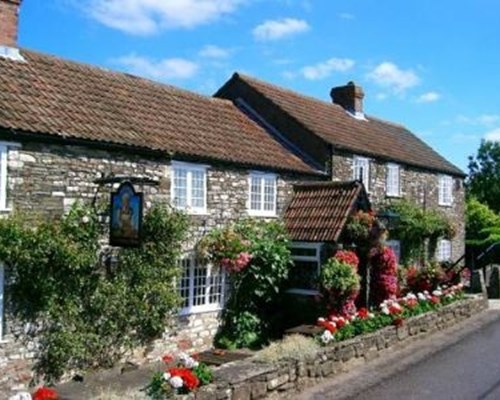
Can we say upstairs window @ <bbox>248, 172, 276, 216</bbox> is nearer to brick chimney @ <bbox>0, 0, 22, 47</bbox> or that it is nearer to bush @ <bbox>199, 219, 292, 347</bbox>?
bush @ <bbox>199, 219, 292, 347</bbox>

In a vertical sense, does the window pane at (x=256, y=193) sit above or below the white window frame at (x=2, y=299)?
above

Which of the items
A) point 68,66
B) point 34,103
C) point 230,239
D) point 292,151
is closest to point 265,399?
point 230,239

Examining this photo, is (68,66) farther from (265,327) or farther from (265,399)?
(265,399)

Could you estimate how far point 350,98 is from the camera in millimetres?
28969

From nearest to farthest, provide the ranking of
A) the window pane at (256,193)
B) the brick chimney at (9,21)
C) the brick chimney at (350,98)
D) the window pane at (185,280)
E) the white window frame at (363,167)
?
the brick chimney at (9,21) < the window pane at (185,280) < the window pane at (256,193) < the white window frame at (363,167) < the brick chimney at (350,98)

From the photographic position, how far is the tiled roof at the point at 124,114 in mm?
13484

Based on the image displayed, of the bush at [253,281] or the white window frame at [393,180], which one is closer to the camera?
the bush at [253,281]

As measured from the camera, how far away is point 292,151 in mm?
22125

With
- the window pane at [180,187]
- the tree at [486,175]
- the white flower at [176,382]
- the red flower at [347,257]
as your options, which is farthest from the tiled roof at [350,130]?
the tree at [486,175]

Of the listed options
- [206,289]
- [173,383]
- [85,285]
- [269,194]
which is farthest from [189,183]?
[173,383]

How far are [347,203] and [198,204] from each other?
4.37m

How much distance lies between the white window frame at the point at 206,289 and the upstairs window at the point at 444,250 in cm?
1521

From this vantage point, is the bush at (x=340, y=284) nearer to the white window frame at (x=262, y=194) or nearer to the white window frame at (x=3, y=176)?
the white window frame at (x=262, y=194)

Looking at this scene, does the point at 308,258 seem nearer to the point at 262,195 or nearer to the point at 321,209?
the point at 321,209
